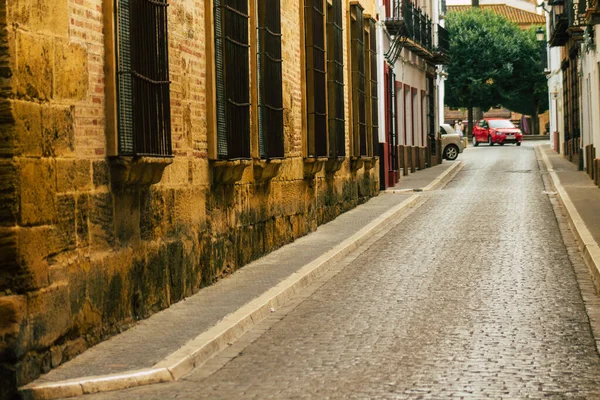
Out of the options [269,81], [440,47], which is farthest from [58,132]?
[440,47]

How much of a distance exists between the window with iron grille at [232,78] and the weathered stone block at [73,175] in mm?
3732

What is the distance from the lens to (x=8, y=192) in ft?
23.3

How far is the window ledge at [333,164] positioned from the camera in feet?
62.7

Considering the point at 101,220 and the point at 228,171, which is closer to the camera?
the point at 101,220

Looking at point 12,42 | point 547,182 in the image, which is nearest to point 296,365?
point 12,42

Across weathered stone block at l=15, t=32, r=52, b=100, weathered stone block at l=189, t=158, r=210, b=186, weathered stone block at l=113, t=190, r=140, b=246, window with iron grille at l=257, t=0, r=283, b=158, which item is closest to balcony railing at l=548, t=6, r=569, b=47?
window with iron grille at l=257, t=0, r=283, b=158

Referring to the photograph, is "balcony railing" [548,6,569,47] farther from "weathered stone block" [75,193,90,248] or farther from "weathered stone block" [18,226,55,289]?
"weathered stone block" [18,226,55,289]

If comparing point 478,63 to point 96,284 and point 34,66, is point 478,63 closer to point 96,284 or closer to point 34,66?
point 96,284

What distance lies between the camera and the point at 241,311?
9.85 metres

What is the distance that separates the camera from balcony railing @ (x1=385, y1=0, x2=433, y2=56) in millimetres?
29750

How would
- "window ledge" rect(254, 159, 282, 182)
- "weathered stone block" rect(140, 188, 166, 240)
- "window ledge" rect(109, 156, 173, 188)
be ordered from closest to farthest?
"window ledge" rect(109, 156, 173, 188) < "weathered stone block" rect(140, 188, 166, 240) < "window ledge" rect(254, 159, 282, 182)

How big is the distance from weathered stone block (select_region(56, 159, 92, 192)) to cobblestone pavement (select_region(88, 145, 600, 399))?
1482 millimetres

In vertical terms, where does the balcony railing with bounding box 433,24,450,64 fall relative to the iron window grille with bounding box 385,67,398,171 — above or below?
above

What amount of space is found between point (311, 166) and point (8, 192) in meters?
10.5
